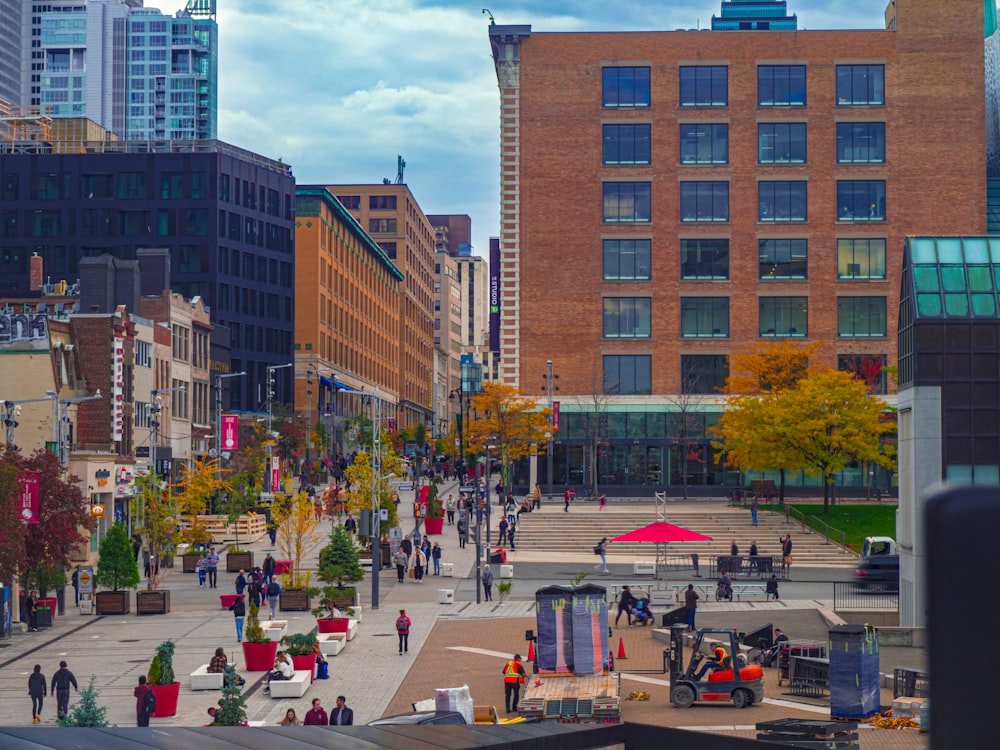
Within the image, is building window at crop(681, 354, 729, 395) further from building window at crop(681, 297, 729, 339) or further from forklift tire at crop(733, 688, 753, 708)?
forklift tire at crop(733, 688, 753, 708)

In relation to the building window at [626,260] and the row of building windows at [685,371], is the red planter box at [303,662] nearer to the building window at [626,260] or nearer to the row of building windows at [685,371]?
the row of building windows at [685,371]

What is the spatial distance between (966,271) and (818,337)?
168 ft

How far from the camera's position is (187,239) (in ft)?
415

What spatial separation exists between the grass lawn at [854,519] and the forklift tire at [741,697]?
37.5 m

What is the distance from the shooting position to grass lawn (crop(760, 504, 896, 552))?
68500 mm

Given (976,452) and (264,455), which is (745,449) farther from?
(976,452)

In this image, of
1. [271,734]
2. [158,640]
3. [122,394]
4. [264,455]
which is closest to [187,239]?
[264,455]

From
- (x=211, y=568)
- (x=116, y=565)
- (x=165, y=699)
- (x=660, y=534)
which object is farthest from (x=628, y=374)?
(x=165, y=699)

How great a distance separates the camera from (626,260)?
9125 cm

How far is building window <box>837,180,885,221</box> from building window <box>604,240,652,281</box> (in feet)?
42.0

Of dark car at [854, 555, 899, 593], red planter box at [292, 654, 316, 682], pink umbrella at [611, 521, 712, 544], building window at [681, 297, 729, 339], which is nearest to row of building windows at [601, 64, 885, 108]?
building window at [681, 297, 729, 339]

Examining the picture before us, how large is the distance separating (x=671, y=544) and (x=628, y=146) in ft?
111

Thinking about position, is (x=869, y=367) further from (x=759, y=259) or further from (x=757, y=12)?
(x=757, y=12)

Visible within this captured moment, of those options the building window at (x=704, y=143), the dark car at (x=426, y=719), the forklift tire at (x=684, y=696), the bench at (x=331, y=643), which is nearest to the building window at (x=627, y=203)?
the building window at (x=704, y=143)
